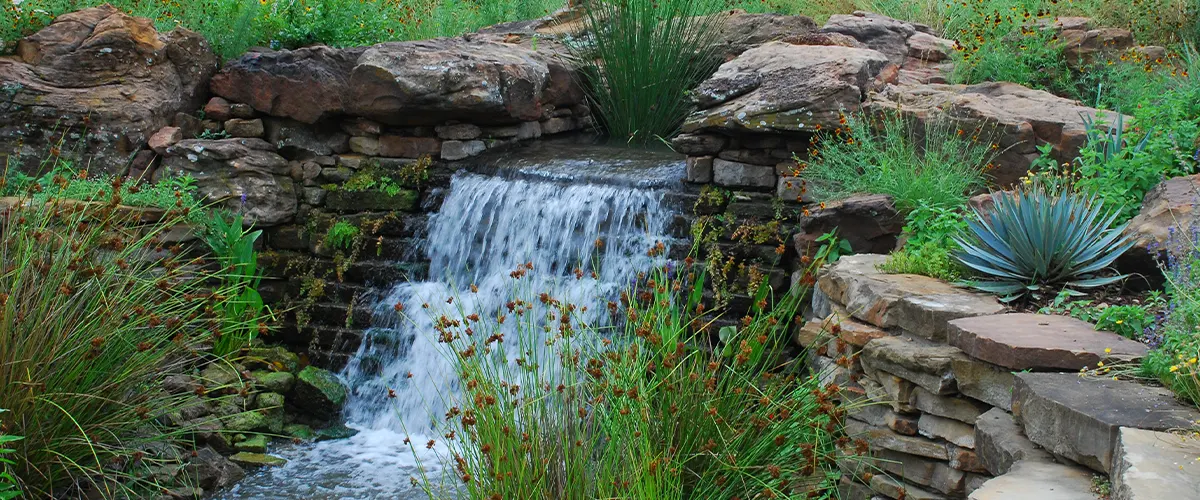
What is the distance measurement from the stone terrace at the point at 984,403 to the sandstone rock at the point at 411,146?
11.6 feet

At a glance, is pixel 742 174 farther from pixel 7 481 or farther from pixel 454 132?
pixel 7 481

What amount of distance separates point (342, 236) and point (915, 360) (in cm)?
447

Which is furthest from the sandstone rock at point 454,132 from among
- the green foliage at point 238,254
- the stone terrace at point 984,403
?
the stone terrace at point 984,403

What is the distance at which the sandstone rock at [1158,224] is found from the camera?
3777mm

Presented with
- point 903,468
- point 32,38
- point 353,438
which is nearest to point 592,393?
point 903,468

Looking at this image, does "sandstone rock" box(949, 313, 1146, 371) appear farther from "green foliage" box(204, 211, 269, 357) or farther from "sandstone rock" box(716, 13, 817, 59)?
"sandstone rock" box(716, 13, 817, 59)

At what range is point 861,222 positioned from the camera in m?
5.11

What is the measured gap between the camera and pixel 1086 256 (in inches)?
154

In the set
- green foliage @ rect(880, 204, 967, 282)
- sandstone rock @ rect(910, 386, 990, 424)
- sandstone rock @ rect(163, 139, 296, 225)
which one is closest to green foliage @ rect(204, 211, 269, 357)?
sandstone rock @ rect(163, 139, 296, 225)

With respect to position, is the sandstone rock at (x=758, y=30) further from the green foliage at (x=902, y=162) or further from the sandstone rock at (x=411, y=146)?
Result: the sandstone rock at (x=411, y=146)

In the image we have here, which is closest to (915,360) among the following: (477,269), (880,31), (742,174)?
(742,174)

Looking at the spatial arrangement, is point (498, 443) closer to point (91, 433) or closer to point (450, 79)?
point (91, 433)

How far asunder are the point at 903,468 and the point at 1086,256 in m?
1.12

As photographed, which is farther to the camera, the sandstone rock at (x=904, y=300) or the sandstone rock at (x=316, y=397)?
the sandstone rock at (x=316, y=397)
